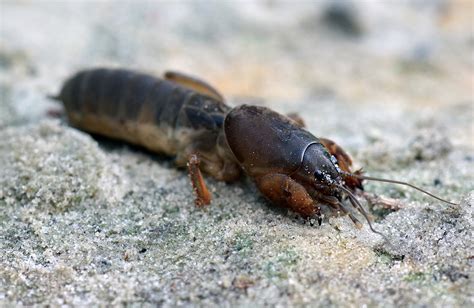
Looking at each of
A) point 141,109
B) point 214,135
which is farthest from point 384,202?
point 141,109

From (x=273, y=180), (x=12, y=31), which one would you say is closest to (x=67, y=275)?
(x=273, y=180)

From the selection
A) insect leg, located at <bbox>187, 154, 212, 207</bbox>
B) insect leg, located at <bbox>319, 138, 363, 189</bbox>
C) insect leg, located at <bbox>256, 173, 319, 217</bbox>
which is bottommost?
insect leg, located at <bbox>187, 154, 212, 207</bbox>

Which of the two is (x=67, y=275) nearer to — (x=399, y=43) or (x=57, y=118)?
(x=57, y=118)

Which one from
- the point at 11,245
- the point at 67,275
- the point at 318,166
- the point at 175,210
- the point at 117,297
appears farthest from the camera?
the point at 175,210

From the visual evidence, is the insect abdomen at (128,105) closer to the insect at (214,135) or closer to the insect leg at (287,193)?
the insect at (214,135)

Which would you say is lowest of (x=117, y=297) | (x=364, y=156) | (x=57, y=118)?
(x=57, y=118)

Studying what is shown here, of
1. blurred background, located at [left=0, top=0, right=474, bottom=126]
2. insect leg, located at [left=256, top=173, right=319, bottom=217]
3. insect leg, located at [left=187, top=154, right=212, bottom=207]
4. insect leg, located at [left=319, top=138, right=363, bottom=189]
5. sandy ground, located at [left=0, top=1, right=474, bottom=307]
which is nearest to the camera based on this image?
sandy ground, located at [left=0, top=1, right=474, bottom=307]

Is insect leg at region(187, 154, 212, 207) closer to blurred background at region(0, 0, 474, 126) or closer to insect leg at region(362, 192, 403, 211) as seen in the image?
insect leg at region(362, 192, 403, 211)

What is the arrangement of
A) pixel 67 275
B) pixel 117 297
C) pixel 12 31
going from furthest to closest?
pixel 12 31
pixel 67 275
pixel 117 297

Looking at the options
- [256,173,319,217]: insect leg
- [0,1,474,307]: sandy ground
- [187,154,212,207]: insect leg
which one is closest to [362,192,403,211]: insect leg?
[0,1,474,307]: sandy ground
